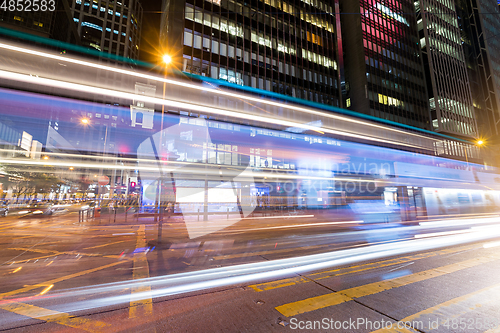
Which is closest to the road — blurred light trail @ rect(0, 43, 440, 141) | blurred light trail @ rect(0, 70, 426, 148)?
blurred light trail @ rect(0, 70, 426, 148)

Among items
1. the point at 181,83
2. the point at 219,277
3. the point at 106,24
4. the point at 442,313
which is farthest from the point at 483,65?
the point at 106,24

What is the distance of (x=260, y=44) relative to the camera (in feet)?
124

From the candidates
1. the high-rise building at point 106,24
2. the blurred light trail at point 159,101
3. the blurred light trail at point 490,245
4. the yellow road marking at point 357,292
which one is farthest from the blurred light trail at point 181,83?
the high-rise building at point 106,24

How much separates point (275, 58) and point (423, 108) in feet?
139

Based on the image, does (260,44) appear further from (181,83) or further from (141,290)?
(141,290)

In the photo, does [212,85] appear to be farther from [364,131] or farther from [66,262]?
[364,131]

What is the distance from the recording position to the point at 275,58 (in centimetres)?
3866

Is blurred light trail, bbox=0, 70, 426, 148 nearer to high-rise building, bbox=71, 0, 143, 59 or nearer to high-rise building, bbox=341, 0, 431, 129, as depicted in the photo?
high-rise building, bbox=341, 0, 431, 129

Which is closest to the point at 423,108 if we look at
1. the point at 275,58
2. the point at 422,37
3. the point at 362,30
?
the point at 422,37

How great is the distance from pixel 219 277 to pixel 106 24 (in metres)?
126

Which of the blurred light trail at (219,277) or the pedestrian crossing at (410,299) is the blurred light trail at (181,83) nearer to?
the blurred light trail at (219,277)

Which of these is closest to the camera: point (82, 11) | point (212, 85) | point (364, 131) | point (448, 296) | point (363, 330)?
point (363, 330)

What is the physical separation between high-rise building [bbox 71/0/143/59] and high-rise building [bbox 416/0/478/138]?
97940 mm

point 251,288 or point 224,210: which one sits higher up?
point 224,210
